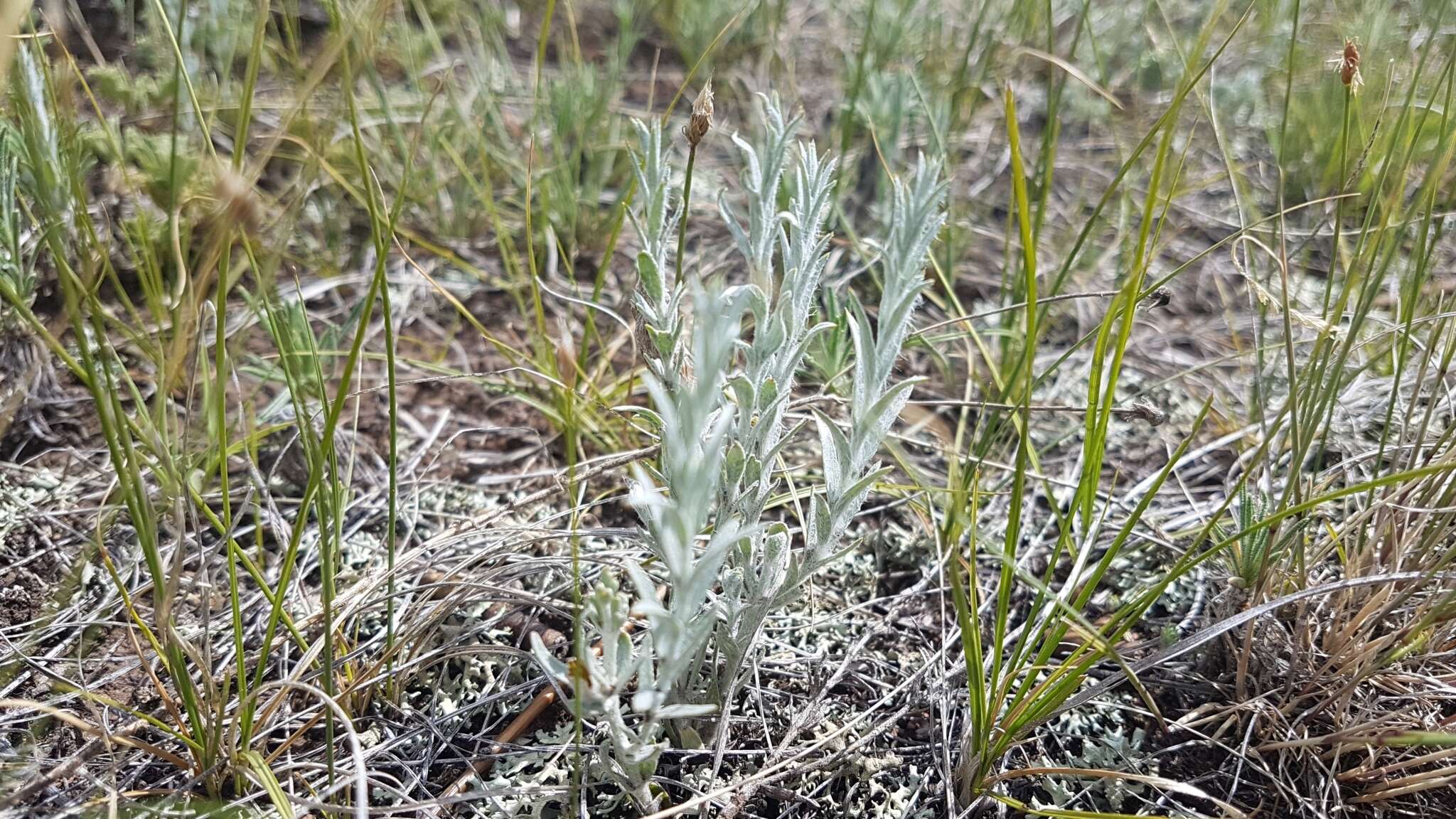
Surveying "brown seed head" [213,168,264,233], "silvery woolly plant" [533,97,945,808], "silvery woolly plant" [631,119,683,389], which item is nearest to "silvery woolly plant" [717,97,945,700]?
"silvery woolly plant" [533,97,945,808]

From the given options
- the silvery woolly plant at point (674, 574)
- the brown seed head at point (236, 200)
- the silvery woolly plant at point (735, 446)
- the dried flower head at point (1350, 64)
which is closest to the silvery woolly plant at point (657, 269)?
the silvery woolly plant at point (735, 446)

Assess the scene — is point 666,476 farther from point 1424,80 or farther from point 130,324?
point 1424,80

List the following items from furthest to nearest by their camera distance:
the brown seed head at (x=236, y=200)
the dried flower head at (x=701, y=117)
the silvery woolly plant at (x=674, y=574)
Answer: the dried flower head at (x=701, y=117) < the silvery woolly plant at (x=674, y=574) < the brown seed head at (x=236, y=200)

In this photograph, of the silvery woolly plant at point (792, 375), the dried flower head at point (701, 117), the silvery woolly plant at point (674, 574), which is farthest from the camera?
the dried flower head at point (701, 117)

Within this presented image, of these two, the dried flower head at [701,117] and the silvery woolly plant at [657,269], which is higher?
the dried flower head at [701,117]

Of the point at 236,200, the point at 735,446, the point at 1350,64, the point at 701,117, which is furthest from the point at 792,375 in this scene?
the point at 1350,64

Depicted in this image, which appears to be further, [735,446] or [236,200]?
[735,446]

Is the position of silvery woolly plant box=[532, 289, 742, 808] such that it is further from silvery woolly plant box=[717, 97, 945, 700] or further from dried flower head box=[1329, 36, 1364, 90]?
dried flower head box=[1329, 36, 1364, 90]

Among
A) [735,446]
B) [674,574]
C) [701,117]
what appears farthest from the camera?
[701,117]

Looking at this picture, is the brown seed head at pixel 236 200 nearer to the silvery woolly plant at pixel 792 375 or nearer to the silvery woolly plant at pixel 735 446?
the silvery woolly plant at pixel 735 446

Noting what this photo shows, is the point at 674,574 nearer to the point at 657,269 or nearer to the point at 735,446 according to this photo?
the point at 735,446
